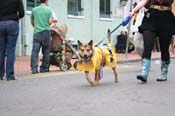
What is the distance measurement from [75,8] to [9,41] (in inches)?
568

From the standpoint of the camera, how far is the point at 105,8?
2753 centimetres

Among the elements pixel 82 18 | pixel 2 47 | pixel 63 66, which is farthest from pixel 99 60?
pixel 82 18

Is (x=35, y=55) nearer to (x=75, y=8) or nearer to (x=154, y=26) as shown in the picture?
(x=154, y=26)

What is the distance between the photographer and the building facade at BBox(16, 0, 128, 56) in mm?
22156

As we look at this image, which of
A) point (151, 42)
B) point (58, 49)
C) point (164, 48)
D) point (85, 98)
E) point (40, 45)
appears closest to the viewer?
point (85, 98)

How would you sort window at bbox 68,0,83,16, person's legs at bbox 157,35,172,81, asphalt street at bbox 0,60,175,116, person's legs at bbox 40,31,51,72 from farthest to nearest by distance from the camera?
window at bbox 68,0,83,16
person's legs at bbox 40,31,51,72
person's legs at bbox 157,35,172,81
asphalt street at bbox 0,60,175,116

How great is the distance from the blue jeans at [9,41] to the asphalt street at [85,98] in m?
0.35

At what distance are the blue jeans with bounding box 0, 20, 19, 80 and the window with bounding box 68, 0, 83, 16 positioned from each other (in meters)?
13.9

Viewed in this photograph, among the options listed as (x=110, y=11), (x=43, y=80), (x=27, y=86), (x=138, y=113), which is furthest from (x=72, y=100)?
(x=110, y=11)

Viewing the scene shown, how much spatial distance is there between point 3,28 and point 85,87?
242cm

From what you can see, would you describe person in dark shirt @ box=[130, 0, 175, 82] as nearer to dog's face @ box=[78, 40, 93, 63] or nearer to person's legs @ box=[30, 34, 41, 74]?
dog's face @ box=[78, 40, 93, 63]

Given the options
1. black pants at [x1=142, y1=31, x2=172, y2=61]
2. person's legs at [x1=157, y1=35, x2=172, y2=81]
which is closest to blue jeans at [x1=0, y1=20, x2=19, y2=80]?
black pants at [x1=142, y1=31, x2=172, y2=61]

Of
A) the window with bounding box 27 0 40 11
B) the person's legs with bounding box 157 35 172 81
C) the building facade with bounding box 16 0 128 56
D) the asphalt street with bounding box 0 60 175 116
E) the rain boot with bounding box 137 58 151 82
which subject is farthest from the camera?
the window with bounding box 27 0 40 11

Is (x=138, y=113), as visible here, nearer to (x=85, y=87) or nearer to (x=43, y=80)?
(x=85, y=87)
